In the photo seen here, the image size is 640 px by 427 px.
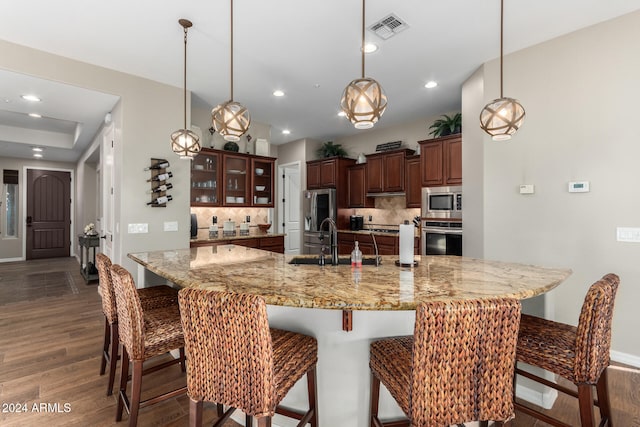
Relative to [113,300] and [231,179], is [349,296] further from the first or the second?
[231,179]

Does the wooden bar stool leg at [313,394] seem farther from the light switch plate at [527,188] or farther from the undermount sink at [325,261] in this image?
the light switch plate at [527,188]

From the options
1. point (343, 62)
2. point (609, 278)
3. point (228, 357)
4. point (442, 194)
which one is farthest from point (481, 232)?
point (228, 357)

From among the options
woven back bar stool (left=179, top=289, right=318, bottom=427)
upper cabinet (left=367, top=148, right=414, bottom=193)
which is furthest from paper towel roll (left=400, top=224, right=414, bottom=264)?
upper cabinet (left=367, top=148, right=414, bottom=193)

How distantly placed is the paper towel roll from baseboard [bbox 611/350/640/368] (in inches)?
90.2

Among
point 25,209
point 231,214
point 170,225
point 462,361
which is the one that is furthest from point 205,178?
point 25,209

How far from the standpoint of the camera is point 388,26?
2746 mm

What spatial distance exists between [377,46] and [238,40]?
1.34 meters

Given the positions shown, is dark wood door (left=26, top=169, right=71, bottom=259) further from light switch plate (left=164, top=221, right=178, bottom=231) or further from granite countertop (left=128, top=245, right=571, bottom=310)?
granite countertop (left=128, top=245, right=571, bottom=310)

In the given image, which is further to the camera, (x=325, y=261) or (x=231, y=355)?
(x=325, y=261)

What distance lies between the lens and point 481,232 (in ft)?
11.5

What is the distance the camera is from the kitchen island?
1.35 metres

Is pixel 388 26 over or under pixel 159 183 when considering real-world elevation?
over

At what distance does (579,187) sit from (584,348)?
2091 mm

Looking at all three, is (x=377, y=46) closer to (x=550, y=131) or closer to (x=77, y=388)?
(x=550, y=131)
